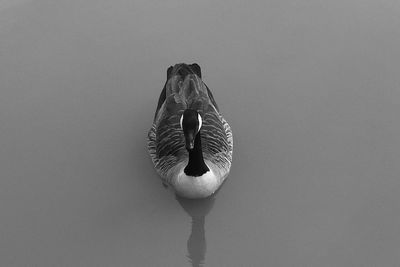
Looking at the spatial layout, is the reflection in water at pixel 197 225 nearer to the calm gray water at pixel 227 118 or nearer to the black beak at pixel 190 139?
the calm gray water at pixel 227 118

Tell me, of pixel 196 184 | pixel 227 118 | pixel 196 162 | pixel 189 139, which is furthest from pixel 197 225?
pixel 227 118

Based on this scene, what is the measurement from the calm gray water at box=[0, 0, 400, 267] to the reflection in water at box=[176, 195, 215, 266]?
0.6 inches

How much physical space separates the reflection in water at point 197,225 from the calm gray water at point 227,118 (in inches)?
0.6

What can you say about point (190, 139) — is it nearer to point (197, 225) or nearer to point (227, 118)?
point (197, 225)

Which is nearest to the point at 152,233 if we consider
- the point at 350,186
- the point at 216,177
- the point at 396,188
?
the point at 216,177

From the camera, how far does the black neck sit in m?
5.47

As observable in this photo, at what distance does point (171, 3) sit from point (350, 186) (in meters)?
4.11

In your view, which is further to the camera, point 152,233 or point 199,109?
point 199,109

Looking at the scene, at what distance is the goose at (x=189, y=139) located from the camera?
5582 mm

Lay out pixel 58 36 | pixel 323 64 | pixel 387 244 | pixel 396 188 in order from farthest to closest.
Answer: pixel 58 36
pixel 323 64
pixel 396 188
pixel 387 244

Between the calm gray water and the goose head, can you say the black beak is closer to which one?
the goose head

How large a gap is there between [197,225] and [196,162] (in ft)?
2.45

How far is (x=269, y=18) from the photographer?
26.8ft

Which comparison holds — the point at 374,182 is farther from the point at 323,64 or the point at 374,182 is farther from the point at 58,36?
the point at 58,36
